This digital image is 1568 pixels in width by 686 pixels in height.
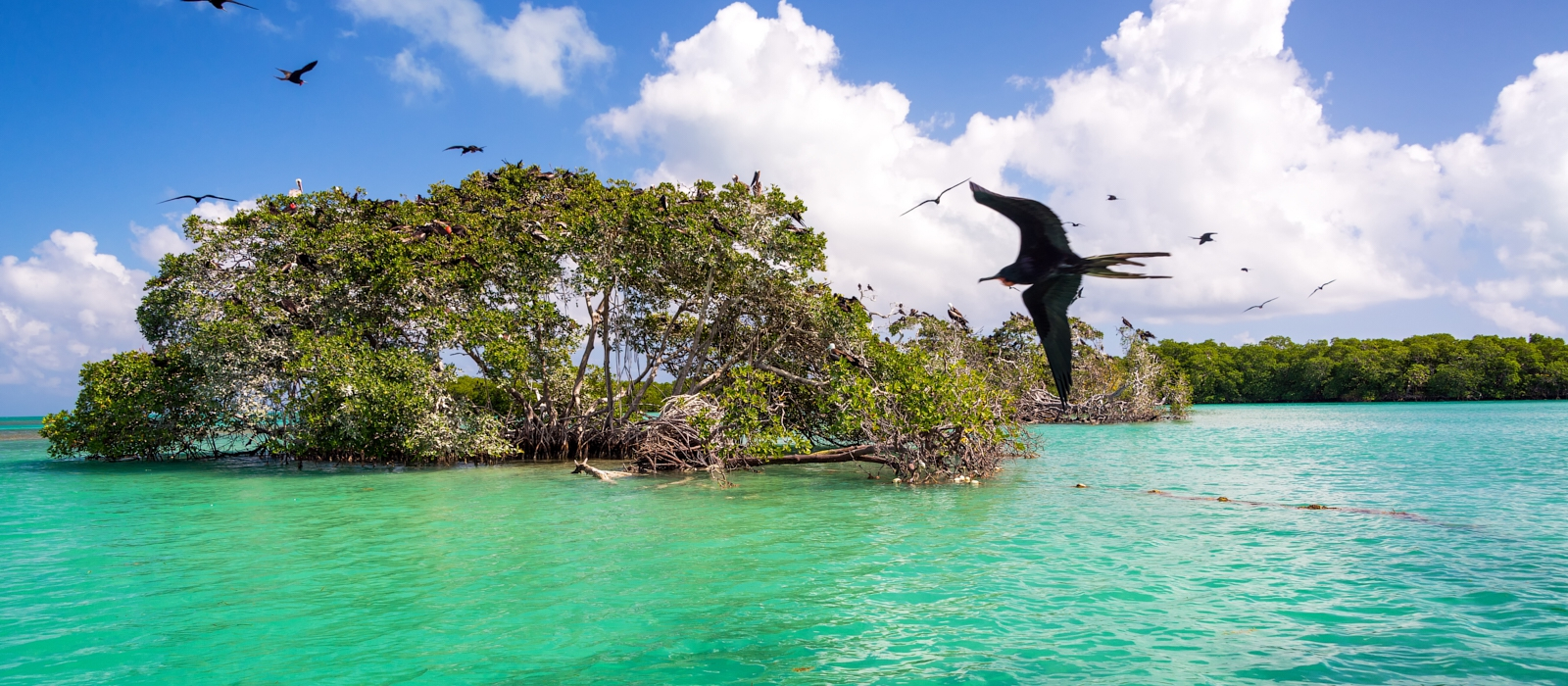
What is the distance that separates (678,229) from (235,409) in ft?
36.9

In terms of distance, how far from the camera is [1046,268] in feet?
17.8

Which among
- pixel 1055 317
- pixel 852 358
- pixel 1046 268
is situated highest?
pixel 852 358

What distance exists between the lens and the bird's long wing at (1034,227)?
5.21 m

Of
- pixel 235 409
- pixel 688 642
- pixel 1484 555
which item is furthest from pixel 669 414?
pixel 1484 555

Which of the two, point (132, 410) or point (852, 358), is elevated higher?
point (852, 358)

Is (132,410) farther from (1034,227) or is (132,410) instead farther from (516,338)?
(1034,227)

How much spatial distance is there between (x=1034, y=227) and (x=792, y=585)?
4206 mm

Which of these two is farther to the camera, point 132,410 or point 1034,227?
point 132,410

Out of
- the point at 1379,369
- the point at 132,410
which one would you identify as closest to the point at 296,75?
the point at 132,410

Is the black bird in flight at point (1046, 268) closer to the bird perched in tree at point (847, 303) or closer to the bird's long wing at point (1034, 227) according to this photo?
the bird's long wing at point (1034, 227)

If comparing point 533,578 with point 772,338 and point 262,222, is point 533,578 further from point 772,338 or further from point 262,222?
point 262,222

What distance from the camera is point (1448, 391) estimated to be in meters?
60.3

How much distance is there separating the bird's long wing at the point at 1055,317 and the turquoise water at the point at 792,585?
7.08ft

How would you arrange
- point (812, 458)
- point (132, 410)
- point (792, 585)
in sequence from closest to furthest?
point (792, 585) → point (812, 458) → point (132, 410)
